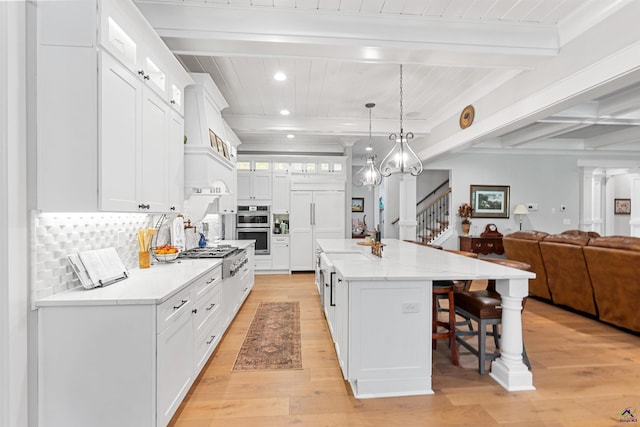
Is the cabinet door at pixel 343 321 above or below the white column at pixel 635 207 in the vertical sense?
below

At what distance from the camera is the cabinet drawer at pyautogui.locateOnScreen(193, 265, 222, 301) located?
2293mm

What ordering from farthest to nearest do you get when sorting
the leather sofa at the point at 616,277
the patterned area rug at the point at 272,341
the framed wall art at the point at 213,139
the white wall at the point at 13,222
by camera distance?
the framed wall art at the point at 213,139
the leather sofa at the point at 616,277
the patterned area rug at the point at 272,341
the white wall at the point at 13,222

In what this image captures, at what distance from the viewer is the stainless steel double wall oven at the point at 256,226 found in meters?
6.27

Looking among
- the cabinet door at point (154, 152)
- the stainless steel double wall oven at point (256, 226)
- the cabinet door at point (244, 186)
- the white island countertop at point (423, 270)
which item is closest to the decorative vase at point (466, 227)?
the stainless steel double wall oven at point (256, 226)

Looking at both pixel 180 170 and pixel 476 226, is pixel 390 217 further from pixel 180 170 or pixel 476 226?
pixel 180 170

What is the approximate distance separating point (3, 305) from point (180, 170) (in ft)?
5.69

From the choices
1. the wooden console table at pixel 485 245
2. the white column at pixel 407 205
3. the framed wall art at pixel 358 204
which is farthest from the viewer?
the framed wall art at pixel 358 204

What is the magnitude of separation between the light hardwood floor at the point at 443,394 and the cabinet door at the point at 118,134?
1.51 meters

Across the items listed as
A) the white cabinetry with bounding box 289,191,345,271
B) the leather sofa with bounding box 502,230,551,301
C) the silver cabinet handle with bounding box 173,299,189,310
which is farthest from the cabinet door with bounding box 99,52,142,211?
the leather sofa with bounding box 502,230,551,301

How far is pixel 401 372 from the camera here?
219cm

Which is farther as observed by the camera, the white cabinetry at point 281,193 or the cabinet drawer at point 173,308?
the white cabinetry at point 281,193

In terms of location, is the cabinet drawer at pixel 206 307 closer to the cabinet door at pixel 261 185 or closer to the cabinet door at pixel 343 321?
the cabinet door at pixel 343 321

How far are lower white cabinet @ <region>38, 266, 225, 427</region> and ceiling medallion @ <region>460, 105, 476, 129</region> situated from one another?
14.8ft

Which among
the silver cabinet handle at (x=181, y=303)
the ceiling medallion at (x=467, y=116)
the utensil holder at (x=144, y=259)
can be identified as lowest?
the silver cabinet handle at (x=181, y=303)
